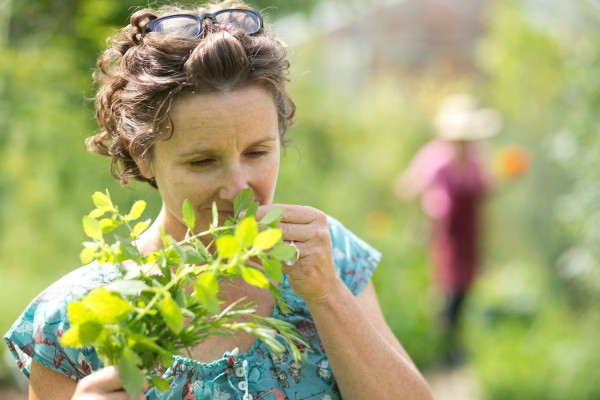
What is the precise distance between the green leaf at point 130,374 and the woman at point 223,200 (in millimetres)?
405

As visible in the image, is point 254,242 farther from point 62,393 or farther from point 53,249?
point 53,249

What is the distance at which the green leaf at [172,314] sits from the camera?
1366 millimetres

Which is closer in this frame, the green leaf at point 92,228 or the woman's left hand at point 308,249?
the green leaf at point 92,228

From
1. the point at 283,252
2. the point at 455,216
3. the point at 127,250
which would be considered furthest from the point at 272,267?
the point at 455,216

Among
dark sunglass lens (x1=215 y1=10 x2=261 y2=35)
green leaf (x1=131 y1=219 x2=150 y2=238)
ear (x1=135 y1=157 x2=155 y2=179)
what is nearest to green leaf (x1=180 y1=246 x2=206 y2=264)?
green leaf (x1=131 y1=219 x2=150 y2=238)

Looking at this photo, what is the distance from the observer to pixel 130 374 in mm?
1384

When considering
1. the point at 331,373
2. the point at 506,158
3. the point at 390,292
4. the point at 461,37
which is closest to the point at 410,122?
the point at 506,158

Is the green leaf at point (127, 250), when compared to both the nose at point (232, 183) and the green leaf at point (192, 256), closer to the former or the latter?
the green leaf at point (192, 256)

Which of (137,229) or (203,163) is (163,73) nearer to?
(203,163)

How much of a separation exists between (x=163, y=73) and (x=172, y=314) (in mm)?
650

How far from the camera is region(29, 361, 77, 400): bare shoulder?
179cm

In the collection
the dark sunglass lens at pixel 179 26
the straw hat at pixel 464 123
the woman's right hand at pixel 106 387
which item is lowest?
A: the woman's right hand at pixel 106 387

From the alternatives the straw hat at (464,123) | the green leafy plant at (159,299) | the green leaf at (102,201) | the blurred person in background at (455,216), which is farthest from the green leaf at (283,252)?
the straw hat at (464,123)

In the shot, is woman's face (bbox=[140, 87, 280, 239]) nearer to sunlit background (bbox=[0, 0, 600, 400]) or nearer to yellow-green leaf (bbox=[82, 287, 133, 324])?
yellow-green leaf (bbox=[82, 287, 133, 324])
